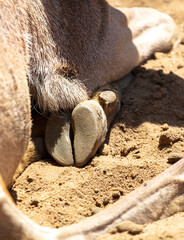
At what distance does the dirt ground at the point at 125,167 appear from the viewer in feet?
6.16

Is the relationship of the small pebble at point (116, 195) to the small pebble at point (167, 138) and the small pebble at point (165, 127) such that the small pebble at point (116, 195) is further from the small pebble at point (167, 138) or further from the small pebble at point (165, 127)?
the small pebble at point (165, 127)

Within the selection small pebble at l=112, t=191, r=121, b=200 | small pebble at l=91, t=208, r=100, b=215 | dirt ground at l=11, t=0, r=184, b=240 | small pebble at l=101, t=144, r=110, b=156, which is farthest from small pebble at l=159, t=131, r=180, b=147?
small pebble at l=91, t=208, r=100, b=215

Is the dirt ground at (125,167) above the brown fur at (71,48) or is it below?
below

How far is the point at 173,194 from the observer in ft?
5.93

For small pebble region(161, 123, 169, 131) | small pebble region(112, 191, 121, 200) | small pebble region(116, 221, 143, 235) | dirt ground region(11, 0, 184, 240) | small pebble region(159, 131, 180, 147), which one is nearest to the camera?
small pebble region(116, 221, 143, 235)

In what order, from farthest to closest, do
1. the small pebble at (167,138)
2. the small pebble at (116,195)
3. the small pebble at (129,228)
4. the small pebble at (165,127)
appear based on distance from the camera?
the small pebble at (165,127)
the small pebble at (167,138)
the small pebble at (116,195)
the small pebble at (129,228)

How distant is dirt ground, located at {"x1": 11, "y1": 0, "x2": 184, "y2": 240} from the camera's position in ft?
6.16

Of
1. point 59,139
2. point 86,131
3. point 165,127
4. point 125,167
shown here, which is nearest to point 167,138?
point 165,127

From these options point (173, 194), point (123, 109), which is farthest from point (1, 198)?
point (123, 109)

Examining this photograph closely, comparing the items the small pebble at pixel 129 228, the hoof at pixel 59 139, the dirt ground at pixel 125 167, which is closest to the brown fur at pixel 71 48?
the hoof at pixel 59 139

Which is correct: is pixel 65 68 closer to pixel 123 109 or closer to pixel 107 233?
pixel 123 109

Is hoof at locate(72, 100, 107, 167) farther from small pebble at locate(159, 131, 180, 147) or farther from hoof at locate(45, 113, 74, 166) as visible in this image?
small pebble at locate(159, 131, 180, 147)

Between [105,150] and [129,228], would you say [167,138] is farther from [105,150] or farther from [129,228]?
[129,228]

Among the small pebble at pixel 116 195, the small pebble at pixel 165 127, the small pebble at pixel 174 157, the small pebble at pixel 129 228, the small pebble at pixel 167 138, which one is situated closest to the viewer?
the small pebble at pixel 129 228
